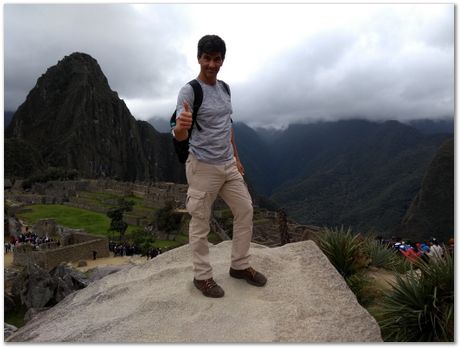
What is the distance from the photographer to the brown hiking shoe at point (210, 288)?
172 inches

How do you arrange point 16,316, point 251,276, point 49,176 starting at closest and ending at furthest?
point 251,276, point 16,316, point 49,176

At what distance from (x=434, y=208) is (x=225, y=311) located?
1614 inches

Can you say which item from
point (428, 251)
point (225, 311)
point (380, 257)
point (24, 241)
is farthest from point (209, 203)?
point (24, 241)

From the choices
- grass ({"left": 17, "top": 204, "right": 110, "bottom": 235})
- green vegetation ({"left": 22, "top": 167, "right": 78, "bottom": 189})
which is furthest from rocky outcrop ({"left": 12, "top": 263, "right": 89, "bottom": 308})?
green vegetation ({"left": 22, "top": 167, "right": 78, "bottom": 189})

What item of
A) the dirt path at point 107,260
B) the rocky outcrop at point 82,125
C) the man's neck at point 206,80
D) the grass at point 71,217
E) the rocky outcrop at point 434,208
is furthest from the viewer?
the rocky outcrop at point 82,125

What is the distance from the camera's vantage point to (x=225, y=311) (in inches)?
162

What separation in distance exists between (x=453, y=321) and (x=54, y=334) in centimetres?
357

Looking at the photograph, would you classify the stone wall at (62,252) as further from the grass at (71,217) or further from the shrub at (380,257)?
the shrub at (380,257)

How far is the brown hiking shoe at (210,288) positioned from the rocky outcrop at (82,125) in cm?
12668

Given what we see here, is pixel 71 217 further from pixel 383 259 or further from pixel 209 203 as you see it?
pixel 209 203

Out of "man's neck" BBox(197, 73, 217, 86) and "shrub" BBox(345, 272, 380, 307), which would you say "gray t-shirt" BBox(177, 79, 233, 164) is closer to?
"man's neck" BBox(197, 73, 217, 86)

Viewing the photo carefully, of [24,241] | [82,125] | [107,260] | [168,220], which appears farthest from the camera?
[82,125]

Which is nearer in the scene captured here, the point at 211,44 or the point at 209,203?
the point at 211,44

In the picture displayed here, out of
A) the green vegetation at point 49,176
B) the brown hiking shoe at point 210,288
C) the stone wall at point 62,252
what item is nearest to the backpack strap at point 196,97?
the brown hiking shoe at point 210,288
